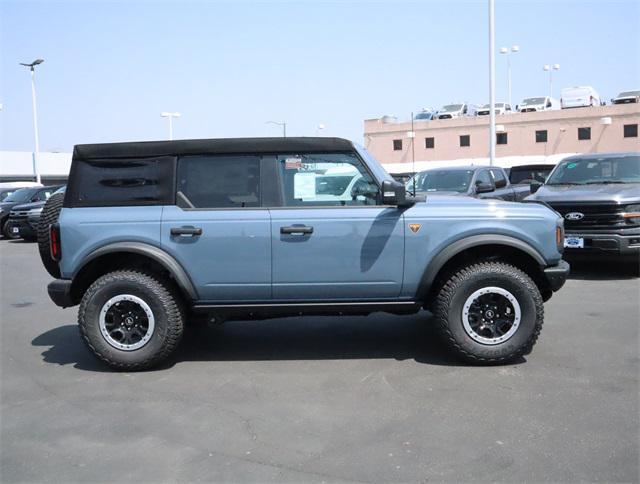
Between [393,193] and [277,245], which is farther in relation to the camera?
[277,245]

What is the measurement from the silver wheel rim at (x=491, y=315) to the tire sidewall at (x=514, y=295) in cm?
3

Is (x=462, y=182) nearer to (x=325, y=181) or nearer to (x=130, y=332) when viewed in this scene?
(x=325, y=181)

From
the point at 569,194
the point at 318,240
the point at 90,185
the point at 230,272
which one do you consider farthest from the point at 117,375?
the point at 569,194

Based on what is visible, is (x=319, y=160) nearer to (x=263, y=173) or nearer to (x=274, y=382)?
(x=263, y=173)

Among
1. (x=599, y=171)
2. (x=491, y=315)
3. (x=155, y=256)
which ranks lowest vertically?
(x=491, y=315)

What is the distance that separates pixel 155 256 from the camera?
5.12 m

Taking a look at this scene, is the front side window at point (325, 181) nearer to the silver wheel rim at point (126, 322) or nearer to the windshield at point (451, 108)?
the silver wheel rim at point (126, 322)

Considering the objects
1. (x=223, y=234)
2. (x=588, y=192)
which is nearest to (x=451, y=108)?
(x=588, y=192)

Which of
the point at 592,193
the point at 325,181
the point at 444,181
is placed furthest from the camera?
the point at 444,181

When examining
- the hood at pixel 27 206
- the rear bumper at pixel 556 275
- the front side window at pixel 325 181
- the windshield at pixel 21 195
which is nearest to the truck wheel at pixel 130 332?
the front side window at pixel 325 181

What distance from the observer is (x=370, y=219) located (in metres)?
5.16

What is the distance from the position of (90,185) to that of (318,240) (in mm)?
2041

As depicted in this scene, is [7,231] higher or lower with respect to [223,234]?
lower

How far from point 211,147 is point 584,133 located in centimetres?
5105
